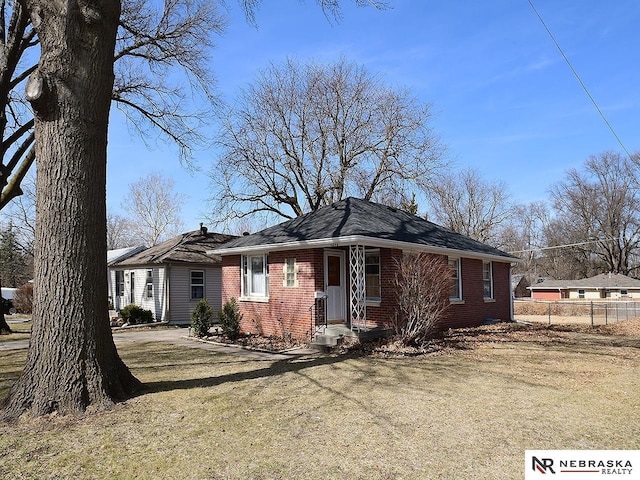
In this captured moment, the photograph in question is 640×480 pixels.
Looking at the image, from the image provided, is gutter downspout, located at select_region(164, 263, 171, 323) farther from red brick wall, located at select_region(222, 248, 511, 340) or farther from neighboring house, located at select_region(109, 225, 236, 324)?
red brick wall, located at select_region(222, 248, 511, 340)

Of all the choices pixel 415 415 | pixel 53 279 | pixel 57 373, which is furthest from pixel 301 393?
pixel 53 279

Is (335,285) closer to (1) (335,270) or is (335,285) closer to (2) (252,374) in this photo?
(1) (335,270)

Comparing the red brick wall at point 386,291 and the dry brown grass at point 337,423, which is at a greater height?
the red brick wall at point 386,291

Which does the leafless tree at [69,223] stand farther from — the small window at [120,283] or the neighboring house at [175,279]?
the small window at [120,283]

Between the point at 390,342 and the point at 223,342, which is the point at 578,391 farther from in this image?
the point at 223,342

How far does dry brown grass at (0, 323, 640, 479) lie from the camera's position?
4422mm

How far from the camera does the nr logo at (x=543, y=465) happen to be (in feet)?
14.2

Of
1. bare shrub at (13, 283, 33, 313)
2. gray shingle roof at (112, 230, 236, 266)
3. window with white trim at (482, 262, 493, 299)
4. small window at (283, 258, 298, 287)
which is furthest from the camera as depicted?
bare shrub at (13, 283, 33, 313)

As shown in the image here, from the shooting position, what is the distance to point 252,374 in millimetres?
8602

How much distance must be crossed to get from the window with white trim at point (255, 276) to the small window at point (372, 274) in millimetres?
3368

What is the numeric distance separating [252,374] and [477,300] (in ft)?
36.8

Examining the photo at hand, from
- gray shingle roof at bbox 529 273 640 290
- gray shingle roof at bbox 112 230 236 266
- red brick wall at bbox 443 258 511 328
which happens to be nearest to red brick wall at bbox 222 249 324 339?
red brick wall at bbox 443 258 511 328

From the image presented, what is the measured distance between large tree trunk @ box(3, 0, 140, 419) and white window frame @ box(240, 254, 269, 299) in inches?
329

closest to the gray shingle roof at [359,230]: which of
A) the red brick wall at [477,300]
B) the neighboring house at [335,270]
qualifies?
the neighboring house at [335,270]
